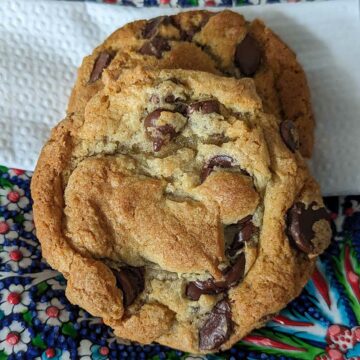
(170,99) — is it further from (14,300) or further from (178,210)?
(14,300)

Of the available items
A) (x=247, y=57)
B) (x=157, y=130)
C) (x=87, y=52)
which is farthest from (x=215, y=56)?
(x=87, y=52)

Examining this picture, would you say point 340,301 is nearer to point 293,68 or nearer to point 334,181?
point 334,181

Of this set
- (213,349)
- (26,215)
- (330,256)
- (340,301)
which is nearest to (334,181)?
(330,256)

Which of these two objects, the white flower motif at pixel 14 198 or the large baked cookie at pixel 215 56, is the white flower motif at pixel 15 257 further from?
the large baked cookie at pixel 215 56

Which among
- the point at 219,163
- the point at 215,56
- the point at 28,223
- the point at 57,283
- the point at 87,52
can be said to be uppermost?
the point at 215,56

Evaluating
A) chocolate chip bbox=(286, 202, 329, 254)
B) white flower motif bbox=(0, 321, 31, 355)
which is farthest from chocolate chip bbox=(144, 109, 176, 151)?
white flower motif bbox=(0, 321, 31, 355)

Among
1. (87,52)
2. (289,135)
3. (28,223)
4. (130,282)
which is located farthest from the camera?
(87,52)
